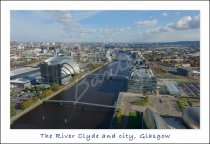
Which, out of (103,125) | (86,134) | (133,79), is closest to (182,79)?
(133,79)

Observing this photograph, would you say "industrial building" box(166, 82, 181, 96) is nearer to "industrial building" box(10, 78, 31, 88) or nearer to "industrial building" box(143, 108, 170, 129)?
"industrial building" box(143, 108, 170, 129)

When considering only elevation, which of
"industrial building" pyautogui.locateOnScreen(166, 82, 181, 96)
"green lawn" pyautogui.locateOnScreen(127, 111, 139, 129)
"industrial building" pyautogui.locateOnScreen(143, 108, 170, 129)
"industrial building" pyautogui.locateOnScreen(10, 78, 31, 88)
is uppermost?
"industrial building" pyautogui.locateOnScreen(10, 78, 31, 88)

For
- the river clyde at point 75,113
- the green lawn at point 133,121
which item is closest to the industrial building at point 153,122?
the green lawn at point 133,121

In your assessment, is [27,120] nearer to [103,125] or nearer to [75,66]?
[103,125]

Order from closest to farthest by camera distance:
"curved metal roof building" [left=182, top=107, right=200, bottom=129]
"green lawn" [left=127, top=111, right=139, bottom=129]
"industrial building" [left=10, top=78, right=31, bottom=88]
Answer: "curved metal roof building" [left=182, top=107, right=200, bottom=129], "green lawn" [left=127, top=111, right=139, bottom=129], "industrial building" [left=10, top=78, right=31, bottom=88]

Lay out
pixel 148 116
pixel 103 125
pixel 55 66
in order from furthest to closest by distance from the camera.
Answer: pixel 55 66 < pixel 103 125 < pixel 148 116

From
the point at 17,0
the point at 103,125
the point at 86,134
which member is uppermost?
the point at 17,0

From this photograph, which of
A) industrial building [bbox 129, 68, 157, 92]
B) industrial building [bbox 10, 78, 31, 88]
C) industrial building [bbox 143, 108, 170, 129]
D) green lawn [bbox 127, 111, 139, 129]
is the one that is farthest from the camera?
industrial building [bbox 10, 78, 31, 88]

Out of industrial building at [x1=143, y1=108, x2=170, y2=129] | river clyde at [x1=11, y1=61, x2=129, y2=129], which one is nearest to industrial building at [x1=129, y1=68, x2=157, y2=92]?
river clyde at [x1=11, y1=61, x2=129, y2=129]

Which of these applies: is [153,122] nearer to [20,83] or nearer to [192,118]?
[192,118]
